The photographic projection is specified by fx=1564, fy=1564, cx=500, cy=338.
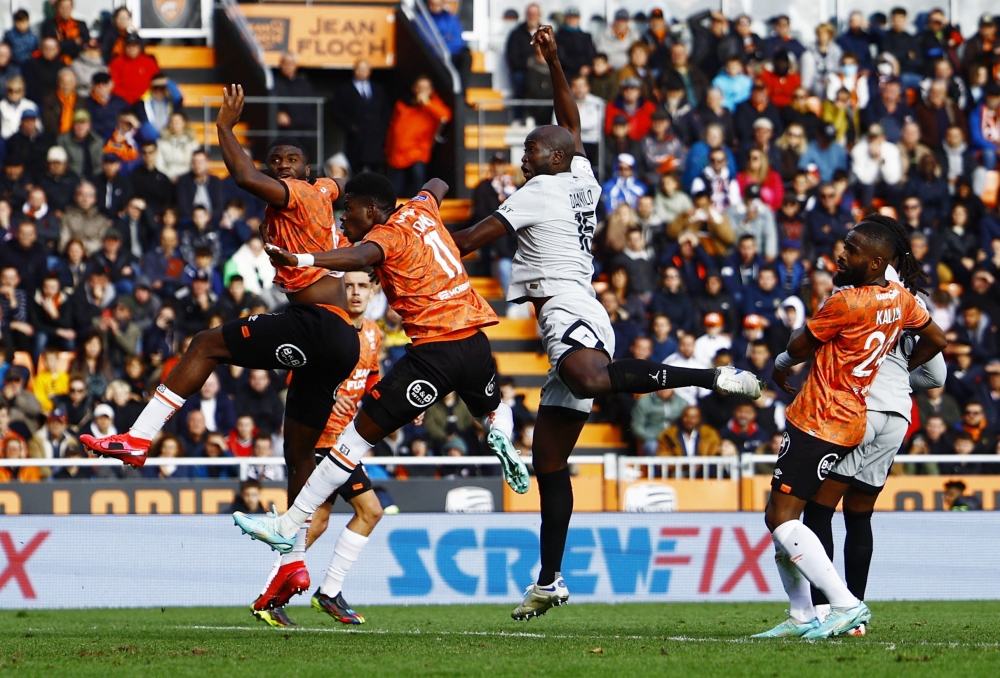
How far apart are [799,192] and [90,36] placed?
31.6ft

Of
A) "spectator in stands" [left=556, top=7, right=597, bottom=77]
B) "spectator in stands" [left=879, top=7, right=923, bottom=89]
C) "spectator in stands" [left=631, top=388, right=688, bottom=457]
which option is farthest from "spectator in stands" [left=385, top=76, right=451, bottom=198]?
"spectator in stands" [left=879, top=7, right=923, bottom=89]

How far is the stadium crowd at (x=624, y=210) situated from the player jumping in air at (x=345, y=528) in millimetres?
3330

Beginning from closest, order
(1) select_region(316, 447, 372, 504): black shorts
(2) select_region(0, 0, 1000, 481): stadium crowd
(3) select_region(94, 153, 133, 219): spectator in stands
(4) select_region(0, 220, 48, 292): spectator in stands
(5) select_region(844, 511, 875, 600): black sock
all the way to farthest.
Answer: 1. (5) select_region(844, 511, 875, 600): black sock
2. (1) select_region(316, 447, 372, 504): black shorts
3. (2) select_region(0, 0, 1000, 481): stadium crowd
4. (4) select_region(0, 220, 48, 292): spectator in stands
5. (3) select_region(94, 153, 133, 219): spectator in stands

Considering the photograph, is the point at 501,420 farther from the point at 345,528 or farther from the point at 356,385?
the point at 356,385

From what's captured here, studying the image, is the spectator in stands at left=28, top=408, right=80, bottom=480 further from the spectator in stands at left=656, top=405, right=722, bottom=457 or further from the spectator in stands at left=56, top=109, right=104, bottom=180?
the spectator in stands at left=656, top=405, right=722, bottom=457

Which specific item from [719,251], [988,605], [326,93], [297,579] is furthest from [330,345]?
[326,93]

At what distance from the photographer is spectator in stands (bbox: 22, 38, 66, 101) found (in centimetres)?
1975

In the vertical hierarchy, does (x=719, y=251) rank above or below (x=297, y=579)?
above

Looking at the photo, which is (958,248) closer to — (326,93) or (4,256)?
(326,93)

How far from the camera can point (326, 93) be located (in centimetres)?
2284

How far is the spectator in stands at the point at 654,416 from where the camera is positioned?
17.2 meters

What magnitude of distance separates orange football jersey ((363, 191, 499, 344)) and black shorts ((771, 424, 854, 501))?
2155mm

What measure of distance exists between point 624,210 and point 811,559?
11102 mm

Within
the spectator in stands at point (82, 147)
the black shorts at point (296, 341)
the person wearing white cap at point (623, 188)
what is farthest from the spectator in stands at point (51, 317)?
the black shorts at point (296, 341)
